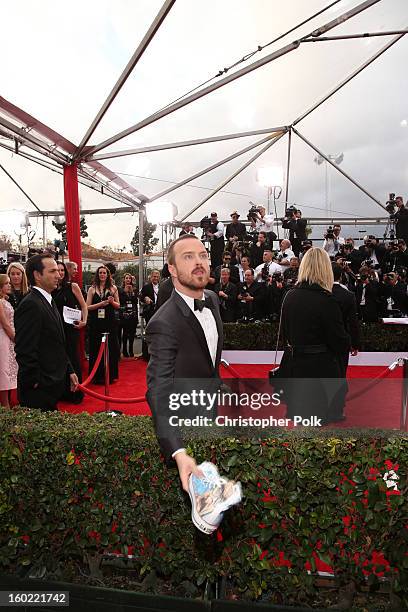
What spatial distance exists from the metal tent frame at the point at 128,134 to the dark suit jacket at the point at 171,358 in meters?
4.79

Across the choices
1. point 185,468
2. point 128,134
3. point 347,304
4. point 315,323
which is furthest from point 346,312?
point 128,134

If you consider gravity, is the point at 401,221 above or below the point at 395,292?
above

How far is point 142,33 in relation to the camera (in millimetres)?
6059

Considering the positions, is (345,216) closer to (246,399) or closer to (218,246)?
(218,246)

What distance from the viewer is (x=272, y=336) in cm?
Answer: 1094

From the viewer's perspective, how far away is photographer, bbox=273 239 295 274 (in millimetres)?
11341

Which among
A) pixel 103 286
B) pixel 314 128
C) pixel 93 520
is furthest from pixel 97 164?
pixel 93 520

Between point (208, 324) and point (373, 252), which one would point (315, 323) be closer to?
point (208, 324)

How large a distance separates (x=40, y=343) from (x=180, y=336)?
6.70 ft

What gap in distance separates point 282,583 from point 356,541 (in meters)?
0.44

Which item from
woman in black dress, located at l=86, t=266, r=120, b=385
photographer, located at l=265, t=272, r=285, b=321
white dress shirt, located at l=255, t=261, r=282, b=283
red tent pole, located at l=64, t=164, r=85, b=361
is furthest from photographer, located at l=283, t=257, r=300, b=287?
red tent pole, located at l=64, t=164, r=85, b=361

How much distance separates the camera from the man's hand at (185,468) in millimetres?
1578

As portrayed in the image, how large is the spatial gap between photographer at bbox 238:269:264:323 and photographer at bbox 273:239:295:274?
772mm

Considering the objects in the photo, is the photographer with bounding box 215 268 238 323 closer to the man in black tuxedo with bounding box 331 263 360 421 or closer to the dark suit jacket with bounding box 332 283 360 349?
the man in black tuxedo with bounding box 331 263 360 421
